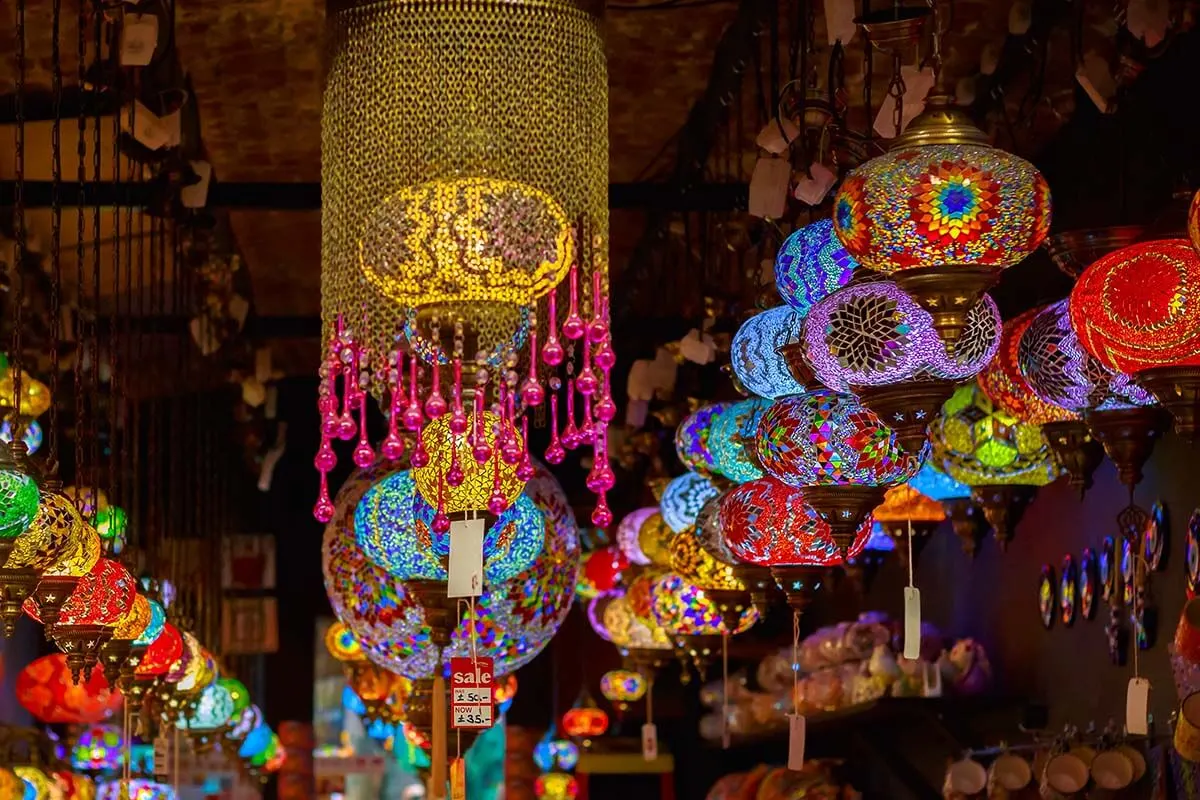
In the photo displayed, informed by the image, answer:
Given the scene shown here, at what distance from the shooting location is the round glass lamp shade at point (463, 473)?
15.3 ft

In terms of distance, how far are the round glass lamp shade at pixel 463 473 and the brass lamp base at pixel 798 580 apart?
845mm

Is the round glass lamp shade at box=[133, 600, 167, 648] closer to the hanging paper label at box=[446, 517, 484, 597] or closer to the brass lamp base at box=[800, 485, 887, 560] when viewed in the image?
the hanging paper label at box=[446, 517, 484, 597]

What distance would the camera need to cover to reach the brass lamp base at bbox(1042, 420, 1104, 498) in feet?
15.8

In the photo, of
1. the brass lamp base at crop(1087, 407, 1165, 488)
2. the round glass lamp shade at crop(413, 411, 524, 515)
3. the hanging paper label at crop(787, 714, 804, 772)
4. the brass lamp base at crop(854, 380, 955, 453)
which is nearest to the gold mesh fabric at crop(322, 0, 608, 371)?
the round glass lamp shade at crop(413, 411, 524, 515)

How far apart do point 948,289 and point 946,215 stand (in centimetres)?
13

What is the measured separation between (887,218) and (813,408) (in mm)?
1044

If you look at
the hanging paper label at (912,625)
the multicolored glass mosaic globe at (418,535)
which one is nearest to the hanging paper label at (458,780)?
the multicolored glass mosaic globe at (418,535)

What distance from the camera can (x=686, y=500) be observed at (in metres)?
6.90

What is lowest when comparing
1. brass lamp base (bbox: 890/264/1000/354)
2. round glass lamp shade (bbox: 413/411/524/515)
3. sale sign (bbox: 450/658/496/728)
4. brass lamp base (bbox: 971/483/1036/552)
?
sale sign (bbox: 450/658/496/728)

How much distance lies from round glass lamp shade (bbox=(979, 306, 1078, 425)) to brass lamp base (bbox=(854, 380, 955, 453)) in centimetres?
61

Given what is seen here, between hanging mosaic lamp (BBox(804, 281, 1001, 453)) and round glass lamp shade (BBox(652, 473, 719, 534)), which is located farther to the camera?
round glass lamp shade (BBox(652, 473, 719, 534))

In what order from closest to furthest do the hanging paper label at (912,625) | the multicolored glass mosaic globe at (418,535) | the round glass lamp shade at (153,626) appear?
the hanging paper label at (912,625) → the multicolored glass mosaic globe at (418,535) → the round glass lamp shade at (153,626)

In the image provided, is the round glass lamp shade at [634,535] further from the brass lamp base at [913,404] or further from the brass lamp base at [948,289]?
the brass lamp base at [948,289]

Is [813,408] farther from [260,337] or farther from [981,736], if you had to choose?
[260,337]
